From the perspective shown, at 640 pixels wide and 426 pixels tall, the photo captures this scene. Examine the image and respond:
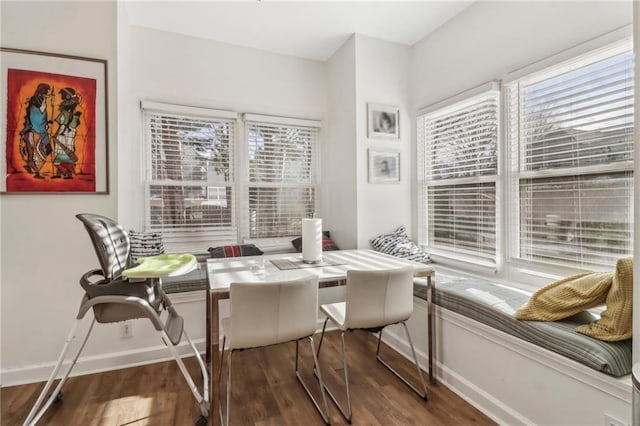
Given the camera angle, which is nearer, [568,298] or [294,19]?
[568,298]

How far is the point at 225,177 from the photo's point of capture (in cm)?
326

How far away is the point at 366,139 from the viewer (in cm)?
308

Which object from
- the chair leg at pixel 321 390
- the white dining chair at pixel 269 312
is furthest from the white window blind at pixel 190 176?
the white dining chair at pixel 269 312

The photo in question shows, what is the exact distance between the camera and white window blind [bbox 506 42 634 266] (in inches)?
70.0

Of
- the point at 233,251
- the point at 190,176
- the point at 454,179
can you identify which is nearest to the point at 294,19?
the point at 190,176

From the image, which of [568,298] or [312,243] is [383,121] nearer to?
[312,243]

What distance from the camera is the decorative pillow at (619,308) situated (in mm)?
1355

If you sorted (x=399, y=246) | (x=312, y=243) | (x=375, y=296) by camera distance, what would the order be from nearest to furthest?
1. (x=375, y=296)
2. (x=312, y=243)
3. (x=399, y=246)

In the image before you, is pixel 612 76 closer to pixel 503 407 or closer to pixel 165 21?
pixel 503 407

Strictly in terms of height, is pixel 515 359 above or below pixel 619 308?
below

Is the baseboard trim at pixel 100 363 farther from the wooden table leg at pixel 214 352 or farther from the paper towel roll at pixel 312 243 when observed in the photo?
the paper towel roll at pixel 312 243

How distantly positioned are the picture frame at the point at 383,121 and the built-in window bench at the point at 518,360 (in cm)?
156

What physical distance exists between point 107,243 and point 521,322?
215cm

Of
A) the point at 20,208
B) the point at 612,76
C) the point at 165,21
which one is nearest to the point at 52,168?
the point at 20,208
